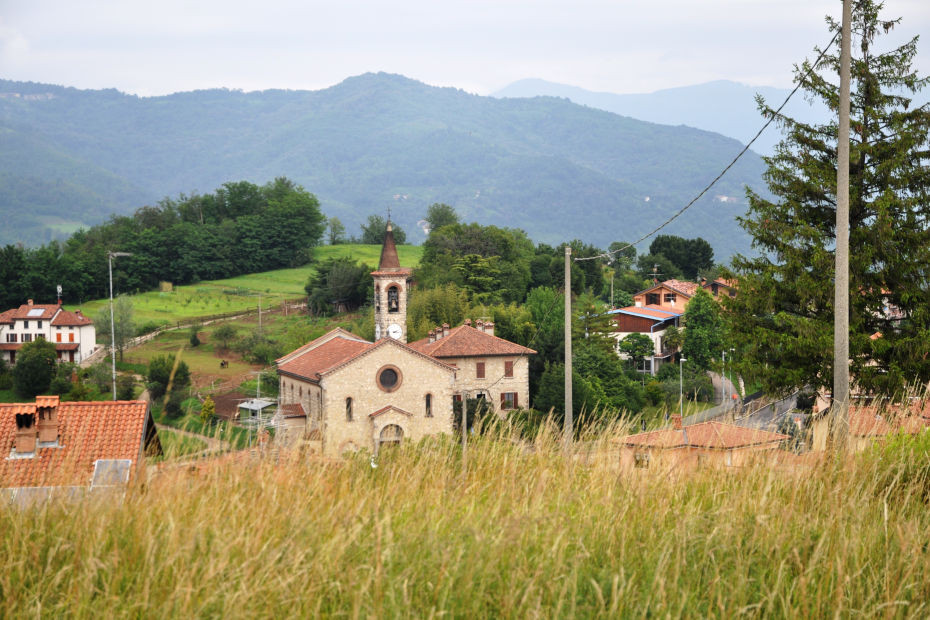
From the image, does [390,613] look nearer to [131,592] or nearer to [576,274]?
[131,592]

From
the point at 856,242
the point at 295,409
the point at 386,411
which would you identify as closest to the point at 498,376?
the point at 386,411

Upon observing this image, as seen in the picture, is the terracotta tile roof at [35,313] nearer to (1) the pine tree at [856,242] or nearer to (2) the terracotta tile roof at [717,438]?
(1) the pine tree at [856,242]

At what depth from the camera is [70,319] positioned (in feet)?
183

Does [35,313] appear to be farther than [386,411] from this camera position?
Yes

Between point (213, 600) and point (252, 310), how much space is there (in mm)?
63320

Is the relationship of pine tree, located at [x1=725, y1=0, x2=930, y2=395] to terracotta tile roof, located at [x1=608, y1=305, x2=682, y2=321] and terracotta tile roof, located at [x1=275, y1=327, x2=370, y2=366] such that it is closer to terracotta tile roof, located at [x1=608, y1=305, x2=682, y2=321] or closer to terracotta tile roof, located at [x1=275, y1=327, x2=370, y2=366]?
terracotta tile roof, located at [x1=275, y1=327, x2=370, y2=366]

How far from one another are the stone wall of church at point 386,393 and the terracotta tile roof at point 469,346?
19.0 ft

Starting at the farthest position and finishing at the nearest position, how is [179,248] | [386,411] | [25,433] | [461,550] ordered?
1. [179,248]
2. [386,411]
3. [25,433]
4. [461,550]

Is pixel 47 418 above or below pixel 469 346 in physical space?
above

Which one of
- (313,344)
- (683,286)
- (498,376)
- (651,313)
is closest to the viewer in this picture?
(313,344)

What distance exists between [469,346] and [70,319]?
91.0ft

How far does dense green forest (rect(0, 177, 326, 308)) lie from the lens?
69.7 meters

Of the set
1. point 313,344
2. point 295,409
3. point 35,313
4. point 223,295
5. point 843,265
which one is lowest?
point 295,409

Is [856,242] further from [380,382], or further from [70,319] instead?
[70,319]
